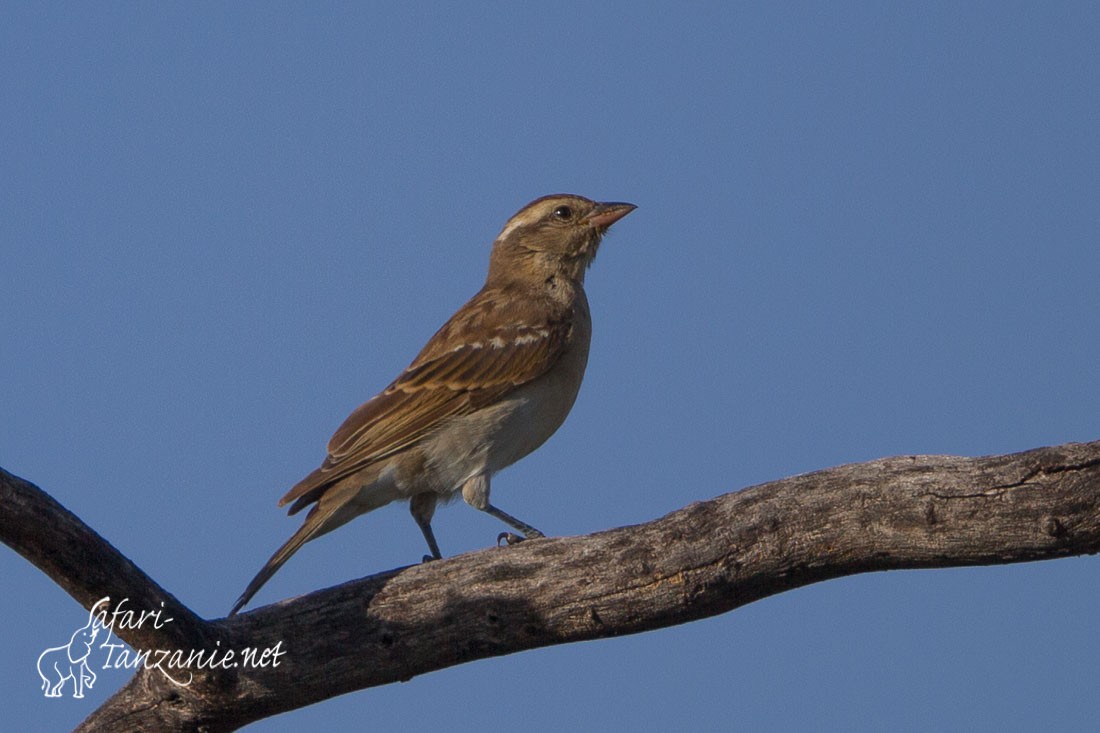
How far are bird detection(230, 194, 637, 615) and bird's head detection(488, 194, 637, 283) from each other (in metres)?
0.46

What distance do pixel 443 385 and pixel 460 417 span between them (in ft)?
1.06

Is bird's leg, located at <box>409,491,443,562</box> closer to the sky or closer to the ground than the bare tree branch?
closer to the sky

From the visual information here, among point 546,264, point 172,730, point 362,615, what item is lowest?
point 172,730

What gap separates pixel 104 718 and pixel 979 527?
450cm

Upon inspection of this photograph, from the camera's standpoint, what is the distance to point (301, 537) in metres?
8.39

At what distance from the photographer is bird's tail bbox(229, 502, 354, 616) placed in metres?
7.67

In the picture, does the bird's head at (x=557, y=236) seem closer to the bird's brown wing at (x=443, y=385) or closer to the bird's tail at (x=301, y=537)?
the bird's brown wing at (x=443, y=385)

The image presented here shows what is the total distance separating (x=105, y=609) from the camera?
20.1 ft

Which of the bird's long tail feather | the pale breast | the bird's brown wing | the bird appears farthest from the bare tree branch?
the pale breast

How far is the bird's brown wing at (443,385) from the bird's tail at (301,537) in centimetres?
19

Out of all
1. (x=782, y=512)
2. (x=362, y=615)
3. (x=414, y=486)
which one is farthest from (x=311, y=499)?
(x=782, y=512)

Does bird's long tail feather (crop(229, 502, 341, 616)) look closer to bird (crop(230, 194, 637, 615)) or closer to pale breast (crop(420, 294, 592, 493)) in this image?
bird (crop(230, 194, 637, 615))

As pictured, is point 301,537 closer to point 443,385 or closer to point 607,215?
point 443,385

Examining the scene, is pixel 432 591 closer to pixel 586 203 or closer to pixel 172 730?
pixel 172 730
